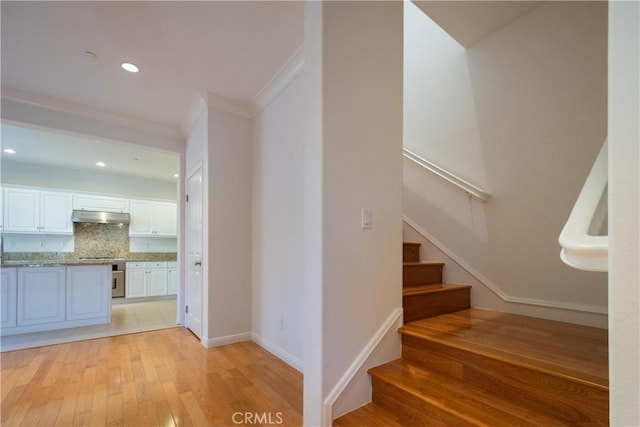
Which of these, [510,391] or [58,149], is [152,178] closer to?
[58,149]

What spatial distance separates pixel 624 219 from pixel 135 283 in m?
7.40

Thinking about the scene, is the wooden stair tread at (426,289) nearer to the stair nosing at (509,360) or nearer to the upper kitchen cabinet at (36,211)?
the stair nosing at (509,360)

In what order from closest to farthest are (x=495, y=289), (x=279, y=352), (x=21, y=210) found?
(x=495, y=289), (x=279, y=352), (x=21, y=210)

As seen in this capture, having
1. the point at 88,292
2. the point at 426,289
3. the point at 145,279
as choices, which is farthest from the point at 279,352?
the point at 145,279

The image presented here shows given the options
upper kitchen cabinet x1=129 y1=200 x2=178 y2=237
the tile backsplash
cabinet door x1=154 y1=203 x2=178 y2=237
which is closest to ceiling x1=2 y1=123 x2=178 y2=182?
upper kitchen cabinet x1=129 y1=200 x2=178 y2=237

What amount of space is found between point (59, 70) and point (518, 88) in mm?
4106

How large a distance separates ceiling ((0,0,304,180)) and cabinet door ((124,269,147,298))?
12.7ft

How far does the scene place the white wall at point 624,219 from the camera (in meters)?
0.69

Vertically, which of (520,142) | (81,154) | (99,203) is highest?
(81,154)

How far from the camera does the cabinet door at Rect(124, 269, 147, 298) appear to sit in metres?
6.15

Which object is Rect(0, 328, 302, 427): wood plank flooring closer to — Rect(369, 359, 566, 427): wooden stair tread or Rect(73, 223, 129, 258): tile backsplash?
Rect(369, 359, 566, 427): wooden stair tread

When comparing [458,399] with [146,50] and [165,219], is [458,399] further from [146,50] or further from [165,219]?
[165,219]

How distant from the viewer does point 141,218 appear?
6.68 metres

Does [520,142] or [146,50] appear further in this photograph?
[146,50]
